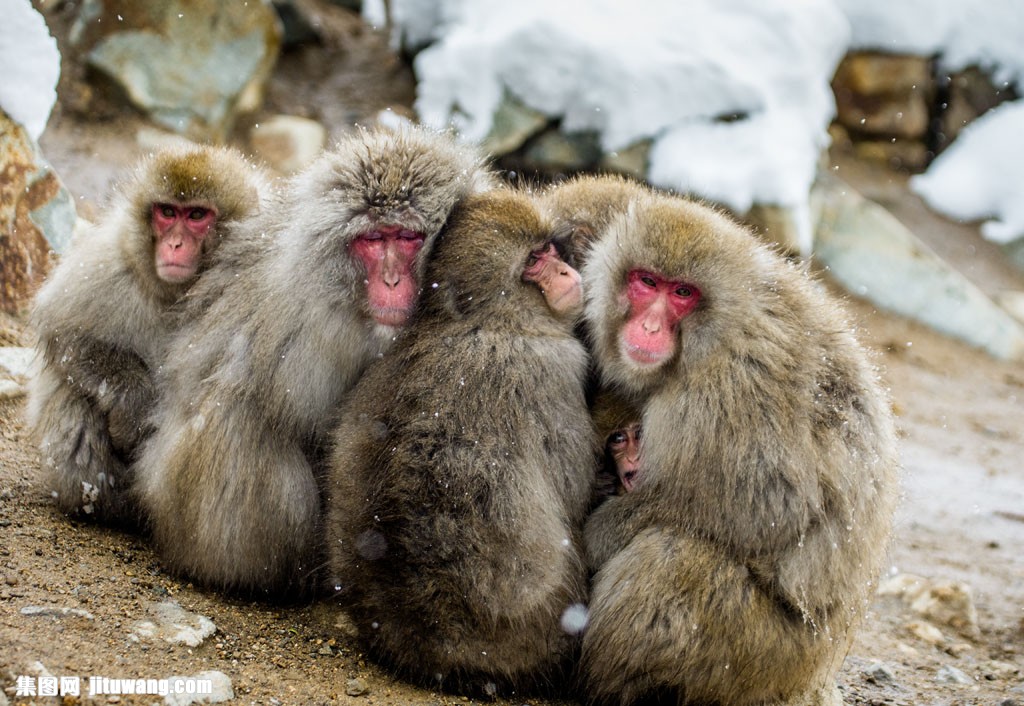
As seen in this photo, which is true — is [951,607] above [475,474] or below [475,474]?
below

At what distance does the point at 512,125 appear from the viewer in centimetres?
856

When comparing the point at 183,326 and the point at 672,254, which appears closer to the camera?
the point at 672,254

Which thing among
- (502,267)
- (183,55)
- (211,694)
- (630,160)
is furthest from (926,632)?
(183,55)

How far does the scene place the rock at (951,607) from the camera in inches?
204

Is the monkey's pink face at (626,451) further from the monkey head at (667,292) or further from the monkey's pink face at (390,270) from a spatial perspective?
the monkey's pink face at (390,270)

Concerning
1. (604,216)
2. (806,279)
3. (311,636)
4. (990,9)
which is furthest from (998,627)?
(990,9)

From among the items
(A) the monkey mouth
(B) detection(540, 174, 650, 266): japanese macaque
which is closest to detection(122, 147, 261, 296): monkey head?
(A) the monkey mouth

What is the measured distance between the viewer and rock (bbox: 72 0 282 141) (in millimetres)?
8219

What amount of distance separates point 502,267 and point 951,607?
3.00 m

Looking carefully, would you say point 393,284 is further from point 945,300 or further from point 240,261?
point 945,300

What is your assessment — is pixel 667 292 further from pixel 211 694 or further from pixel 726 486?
pixel 211 694

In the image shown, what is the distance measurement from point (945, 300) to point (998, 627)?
461 cm

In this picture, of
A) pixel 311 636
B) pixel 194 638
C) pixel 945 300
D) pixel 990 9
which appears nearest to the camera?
pixel 194 638

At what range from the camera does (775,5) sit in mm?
9336
